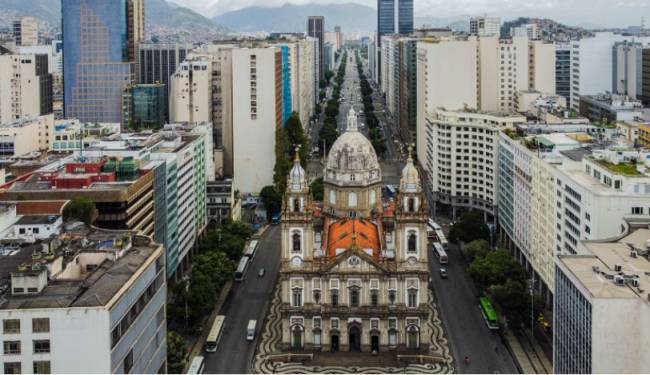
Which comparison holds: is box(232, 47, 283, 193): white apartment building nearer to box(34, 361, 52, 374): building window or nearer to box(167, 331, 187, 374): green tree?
box(167, 331, 187, 374): green tree

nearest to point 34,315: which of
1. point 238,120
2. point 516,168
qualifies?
point 516,168

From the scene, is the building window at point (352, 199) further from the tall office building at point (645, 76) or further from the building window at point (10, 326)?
the tall office building at point (645, 76)

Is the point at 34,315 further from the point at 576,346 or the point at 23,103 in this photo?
the point at 23,103

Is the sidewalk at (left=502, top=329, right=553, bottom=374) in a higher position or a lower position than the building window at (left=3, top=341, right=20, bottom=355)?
lower

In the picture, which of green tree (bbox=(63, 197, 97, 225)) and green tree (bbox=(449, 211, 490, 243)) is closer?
green tree (bbox=(63, 197, 97, 225))

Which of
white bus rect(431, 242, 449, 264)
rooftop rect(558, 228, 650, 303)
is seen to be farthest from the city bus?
rooftop rect(558, 228, 650, 303)

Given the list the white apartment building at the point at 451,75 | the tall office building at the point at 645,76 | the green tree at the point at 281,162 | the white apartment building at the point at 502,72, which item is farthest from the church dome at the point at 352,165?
the tall office building at the point at 645,76

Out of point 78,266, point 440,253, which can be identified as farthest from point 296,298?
point 440,253
